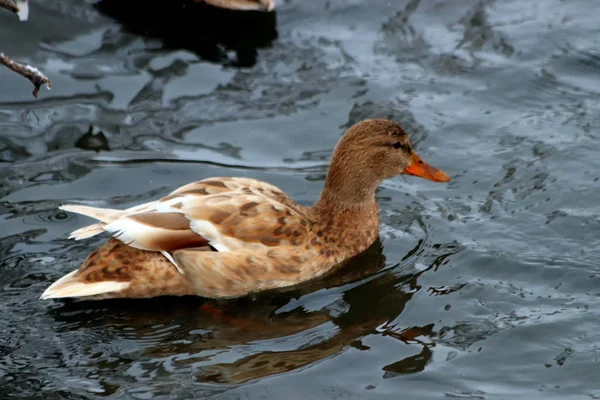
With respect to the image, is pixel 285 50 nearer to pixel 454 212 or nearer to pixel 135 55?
pixel 135 55

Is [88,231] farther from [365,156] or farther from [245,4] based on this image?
[245,4]

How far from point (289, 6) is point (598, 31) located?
3214 millimetres

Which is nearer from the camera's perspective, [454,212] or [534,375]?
[534,375]

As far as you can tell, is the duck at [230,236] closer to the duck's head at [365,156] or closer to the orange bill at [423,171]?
the duck's head at [365,156]

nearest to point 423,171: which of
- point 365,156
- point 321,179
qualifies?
point 365,156

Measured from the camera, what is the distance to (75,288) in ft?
21.3

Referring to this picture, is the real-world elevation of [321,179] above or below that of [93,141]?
below

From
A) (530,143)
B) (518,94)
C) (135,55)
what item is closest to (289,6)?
(135,55)

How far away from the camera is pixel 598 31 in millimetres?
10172

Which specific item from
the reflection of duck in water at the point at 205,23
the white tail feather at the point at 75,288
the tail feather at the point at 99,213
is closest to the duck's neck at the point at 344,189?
the tail feather at the point at 99,213

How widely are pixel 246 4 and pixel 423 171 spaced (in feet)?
12.4

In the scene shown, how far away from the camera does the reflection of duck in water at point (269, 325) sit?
6.02 metres

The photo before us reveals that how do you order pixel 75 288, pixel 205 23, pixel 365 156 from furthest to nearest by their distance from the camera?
1. pixel 205 23
2. pixel 365 156
3. pixel 75 288

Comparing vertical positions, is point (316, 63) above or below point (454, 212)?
above
